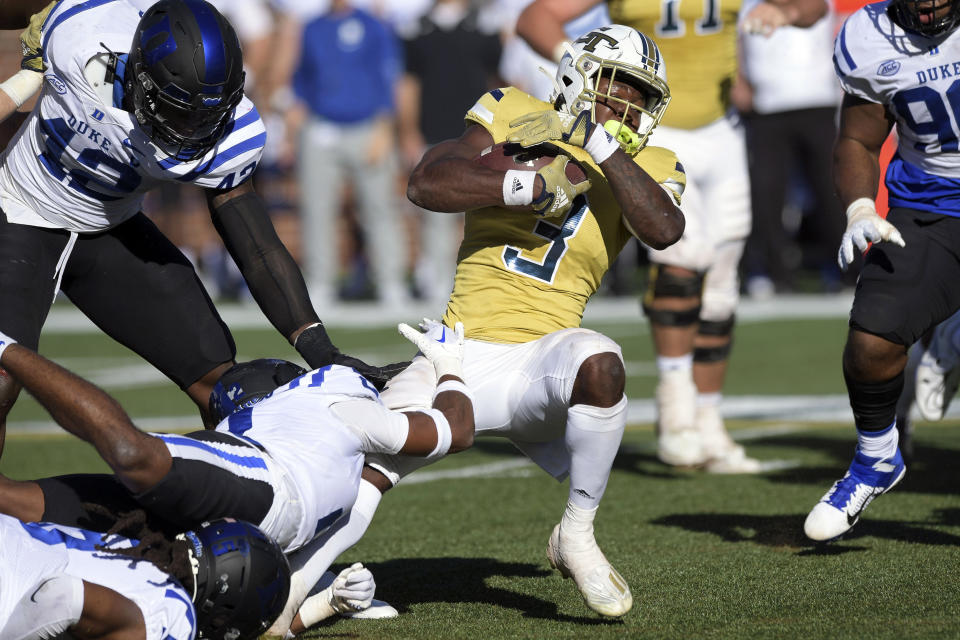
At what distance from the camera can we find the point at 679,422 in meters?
6.10

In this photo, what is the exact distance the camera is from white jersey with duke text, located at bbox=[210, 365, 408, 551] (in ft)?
10.9

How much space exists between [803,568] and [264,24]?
40.2 ft

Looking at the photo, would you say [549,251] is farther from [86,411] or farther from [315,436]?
[86,411]

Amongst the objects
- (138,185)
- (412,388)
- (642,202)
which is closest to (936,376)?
(642,202)

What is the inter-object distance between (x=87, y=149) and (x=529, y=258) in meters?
1.34

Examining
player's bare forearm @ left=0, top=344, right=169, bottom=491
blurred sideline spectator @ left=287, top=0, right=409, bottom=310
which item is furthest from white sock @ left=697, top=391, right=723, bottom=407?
blurred sideline spectator @ left=287, top=0, right=409, bottom=310

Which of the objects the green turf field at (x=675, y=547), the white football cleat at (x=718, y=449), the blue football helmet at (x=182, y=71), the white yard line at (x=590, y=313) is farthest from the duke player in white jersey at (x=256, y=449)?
the white yard line at (x=590, y=313)

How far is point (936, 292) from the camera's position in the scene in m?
4.34

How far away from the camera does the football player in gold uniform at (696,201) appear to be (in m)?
6.09

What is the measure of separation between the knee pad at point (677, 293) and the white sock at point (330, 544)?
8.89 ft

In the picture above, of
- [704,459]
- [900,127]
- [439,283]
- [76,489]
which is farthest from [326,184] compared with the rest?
[76,489]

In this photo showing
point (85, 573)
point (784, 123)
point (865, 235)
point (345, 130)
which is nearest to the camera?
point (85, 573)

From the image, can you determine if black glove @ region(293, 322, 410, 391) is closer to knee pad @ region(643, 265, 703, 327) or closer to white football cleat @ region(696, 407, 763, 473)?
knee pad @ region(643, 265, 703, 327)

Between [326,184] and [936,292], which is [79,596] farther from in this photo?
[326,184]
